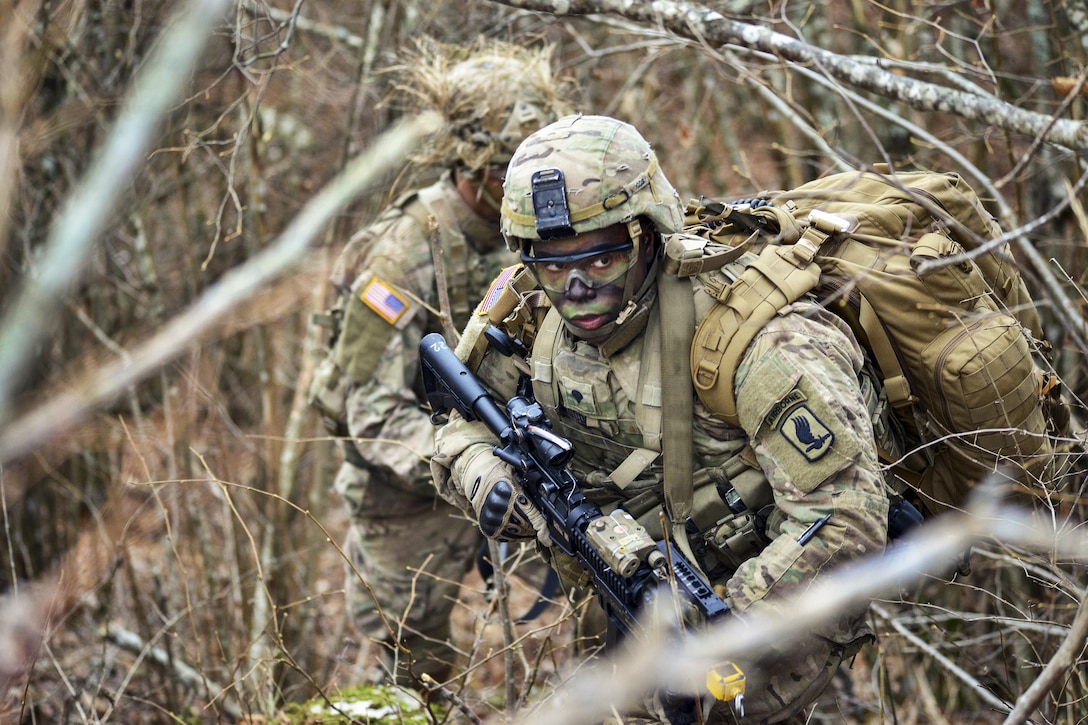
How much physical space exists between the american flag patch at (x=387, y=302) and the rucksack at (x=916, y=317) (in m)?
1.89

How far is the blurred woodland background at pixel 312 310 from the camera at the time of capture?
11.2 feet

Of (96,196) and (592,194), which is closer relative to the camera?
(96,196)

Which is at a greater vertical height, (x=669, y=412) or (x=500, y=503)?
(x=669, y=412)

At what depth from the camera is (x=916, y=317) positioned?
2902 mm

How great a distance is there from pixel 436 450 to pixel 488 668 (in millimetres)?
3541

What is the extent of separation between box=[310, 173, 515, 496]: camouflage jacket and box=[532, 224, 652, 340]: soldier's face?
1769 mm

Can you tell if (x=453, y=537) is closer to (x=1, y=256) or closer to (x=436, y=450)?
(x=436, y=450)

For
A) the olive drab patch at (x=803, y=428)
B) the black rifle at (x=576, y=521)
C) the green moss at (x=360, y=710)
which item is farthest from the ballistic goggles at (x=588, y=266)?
the green moss at (x=360, y=710)

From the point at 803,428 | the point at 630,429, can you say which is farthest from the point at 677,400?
the point at 803,428

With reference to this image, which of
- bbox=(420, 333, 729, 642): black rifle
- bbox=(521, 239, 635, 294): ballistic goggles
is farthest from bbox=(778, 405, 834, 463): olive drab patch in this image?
bbox=(521, 239, 635, 294): ballistic goggles

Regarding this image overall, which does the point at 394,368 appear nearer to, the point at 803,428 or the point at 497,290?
the point at 497,290

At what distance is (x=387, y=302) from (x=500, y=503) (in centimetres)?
180

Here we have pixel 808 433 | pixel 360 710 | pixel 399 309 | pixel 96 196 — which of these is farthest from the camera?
pixel 399 309

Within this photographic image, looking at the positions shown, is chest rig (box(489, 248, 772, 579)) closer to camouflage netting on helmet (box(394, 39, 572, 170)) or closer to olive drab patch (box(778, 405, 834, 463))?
olive drab patch (box(778, 405, 834, 463))
